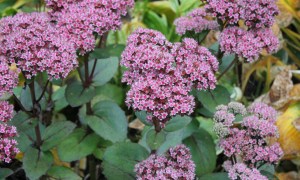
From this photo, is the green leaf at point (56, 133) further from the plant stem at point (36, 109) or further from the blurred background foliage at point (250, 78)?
the blurred background foliage at point (250, 78)

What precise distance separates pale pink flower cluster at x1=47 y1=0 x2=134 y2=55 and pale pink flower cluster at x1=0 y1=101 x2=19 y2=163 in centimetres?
45

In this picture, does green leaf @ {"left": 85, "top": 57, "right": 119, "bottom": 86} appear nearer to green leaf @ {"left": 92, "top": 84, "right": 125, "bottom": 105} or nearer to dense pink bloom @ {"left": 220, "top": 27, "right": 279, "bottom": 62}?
green leaf @ {"left": 92, "top": 84, "right": 125, "bottom": 105}

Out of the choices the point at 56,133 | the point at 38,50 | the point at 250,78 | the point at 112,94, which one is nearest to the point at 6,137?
the point at 38,50

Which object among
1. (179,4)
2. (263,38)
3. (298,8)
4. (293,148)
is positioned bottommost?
(293,148)

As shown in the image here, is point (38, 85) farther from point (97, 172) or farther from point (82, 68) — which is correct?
point (97, 172)

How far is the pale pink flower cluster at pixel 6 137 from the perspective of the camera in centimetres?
212

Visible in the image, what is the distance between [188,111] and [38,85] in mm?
1102

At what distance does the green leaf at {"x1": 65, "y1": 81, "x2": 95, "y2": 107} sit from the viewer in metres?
2.77

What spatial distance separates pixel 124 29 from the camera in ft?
13.9

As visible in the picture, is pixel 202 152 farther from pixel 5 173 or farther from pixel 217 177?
pixel 5 173

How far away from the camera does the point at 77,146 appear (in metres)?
2.97

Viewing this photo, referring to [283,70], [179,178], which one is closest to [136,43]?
[179,178]

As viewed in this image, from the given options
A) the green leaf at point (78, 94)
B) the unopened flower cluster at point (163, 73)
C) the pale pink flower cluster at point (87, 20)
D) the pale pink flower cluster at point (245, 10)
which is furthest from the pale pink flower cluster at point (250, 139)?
the green leaf at point (78, 94)

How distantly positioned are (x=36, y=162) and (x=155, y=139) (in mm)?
690
